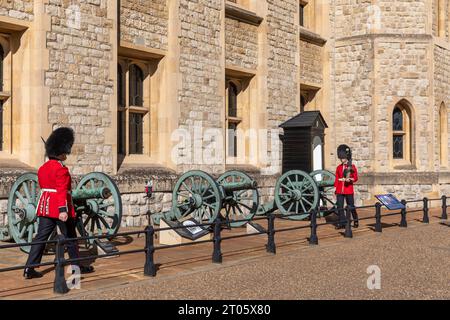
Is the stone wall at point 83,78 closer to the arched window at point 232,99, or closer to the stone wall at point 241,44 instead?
the stone wall at point 241,44

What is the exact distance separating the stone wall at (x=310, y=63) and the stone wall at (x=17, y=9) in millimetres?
8872

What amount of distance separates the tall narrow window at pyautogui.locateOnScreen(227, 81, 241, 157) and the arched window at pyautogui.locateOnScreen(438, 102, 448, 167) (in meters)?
7.39

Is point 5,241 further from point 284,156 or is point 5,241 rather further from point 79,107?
point 284,156

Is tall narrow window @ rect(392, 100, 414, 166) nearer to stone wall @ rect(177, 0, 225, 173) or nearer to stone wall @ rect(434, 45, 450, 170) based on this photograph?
stone wall @ rect(434, 45, 450, 170)

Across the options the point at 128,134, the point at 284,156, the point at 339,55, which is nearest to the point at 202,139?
the point at 128,134

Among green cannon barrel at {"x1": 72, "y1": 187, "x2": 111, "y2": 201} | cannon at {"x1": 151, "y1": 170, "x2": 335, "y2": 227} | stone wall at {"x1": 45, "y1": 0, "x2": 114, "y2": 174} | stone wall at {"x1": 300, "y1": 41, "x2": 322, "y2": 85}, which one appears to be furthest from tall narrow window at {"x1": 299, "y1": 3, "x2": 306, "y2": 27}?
green cannon barrel at {"x1": 72, "y1": 187, "x2": 111, "y2": 201}

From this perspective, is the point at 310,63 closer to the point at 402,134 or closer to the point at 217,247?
the point at 402,134

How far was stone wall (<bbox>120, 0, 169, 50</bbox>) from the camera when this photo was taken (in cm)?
1159

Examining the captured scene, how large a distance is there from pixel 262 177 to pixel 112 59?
526 centimetres

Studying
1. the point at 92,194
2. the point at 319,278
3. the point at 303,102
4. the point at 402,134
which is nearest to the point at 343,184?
the point at 319,278

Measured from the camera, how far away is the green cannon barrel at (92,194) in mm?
7680

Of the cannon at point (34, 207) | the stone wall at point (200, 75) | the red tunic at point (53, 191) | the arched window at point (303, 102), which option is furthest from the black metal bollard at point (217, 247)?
the arched window at point (303, 102)

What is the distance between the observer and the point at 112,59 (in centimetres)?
1110

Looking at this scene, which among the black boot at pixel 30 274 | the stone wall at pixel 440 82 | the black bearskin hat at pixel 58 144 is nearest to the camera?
the black boot at pixel 30 274
